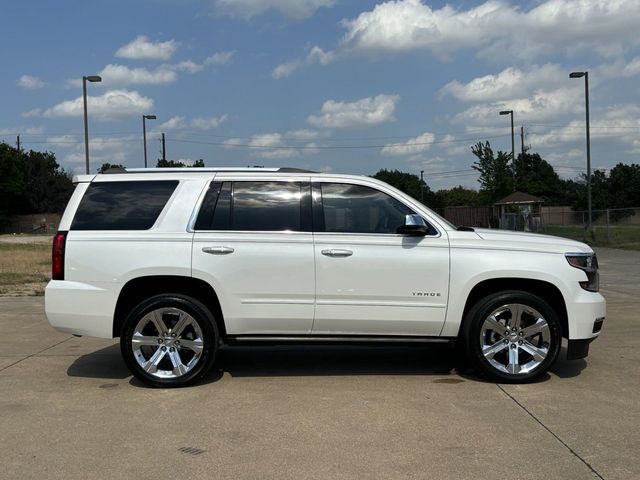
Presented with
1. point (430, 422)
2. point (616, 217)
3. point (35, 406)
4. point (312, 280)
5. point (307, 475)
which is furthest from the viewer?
point (616, 217)

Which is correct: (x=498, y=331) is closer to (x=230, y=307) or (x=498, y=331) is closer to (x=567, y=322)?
(x=567, y=322)

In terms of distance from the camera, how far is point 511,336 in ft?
18.6

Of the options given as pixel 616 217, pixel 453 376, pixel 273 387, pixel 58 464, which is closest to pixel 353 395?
pixel 273 387

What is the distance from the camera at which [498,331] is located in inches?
223

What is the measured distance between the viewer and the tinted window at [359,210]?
5730 mm

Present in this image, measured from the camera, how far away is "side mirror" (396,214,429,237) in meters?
5.50

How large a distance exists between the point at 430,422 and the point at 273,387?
1.63 m

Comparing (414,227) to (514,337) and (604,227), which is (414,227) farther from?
(604,227)

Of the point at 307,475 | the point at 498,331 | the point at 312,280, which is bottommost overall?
the point at 307,475

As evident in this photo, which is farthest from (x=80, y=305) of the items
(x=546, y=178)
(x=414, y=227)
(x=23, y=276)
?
(x=546, y=178)

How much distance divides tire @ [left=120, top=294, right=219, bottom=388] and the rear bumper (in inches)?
8.8

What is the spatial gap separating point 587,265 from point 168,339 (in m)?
3.92

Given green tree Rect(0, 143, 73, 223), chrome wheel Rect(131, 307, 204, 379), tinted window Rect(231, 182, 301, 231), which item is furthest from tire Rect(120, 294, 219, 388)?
green tree Rect(0, 143, 73, 223)

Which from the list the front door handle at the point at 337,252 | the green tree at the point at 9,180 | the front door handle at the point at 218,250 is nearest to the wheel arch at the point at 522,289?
the front door handle at the point at 337,252
